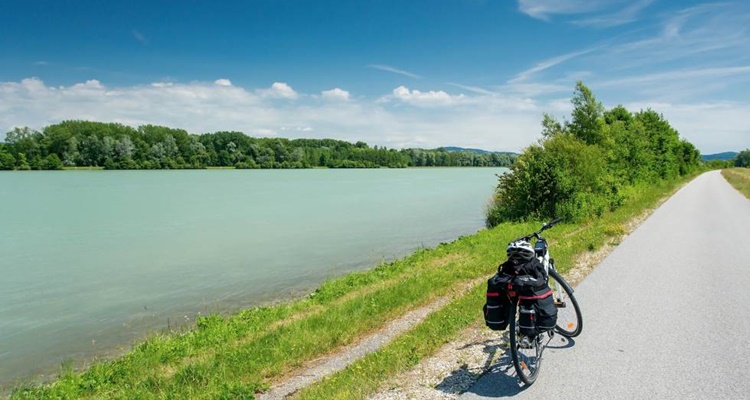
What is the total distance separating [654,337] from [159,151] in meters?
121

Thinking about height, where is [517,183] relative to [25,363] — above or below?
above

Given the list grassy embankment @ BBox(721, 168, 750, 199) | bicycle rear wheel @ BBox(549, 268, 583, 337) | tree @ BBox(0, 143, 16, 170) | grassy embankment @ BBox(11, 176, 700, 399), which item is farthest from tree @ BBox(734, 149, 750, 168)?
tree @ BBox(0, 143, 16, 170)

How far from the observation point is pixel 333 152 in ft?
521

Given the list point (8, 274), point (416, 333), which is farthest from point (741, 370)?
point (8, 274)

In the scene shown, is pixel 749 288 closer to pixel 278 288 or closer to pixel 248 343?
pixel 248 343

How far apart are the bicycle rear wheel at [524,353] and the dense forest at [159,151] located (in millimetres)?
66694

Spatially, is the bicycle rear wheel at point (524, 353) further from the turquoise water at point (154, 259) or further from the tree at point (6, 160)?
the tree at point (6, 160)

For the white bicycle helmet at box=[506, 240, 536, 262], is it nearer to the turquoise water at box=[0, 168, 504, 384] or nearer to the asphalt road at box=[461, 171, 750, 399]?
the asphalt road at box=[461, 171, 750, 399]

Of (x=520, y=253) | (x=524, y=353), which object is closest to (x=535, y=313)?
(x=520, y=253)

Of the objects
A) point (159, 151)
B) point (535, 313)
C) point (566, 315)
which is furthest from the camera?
point (159, 151)

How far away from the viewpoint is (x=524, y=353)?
557 centimetres

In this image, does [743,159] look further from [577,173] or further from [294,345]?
[294,345]

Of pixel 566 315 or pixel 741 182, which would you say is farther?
pixel 741 182

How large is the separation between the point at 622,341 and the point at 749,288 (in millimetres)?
4849
